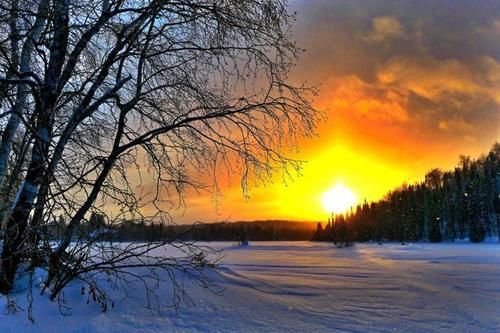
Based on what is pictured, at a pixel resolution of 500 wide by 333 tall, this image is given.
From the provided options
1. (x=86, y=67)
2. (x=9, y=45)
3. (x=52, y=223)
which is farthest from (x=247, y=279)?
(x=9, y=45)

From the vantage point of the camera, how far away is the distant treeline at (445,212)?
62031 mm

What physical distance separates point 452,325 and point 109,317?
139 inches

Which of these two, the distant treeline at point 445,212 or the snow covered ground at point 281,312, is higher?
the distant treeline at point 445,212

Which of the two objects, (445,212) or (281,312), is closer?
(281,312)

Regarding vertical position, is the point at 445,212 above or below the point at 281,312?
above

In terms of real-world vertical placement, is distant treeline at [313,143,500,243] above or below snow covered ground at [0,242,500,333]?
above

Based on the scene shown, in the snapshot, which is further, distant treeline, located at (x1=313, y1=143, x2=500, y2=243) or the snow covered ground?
distant treeline, located at (x1=313, y1=143, x2=500, y2=243)

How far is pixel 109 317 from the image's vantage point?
160 inches

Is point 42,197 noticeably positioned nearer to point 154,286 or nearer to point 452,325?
point 154,286

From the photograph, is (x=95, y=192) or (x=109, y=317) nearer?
(x=109, y=317)

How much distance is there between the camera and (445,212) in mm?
70375

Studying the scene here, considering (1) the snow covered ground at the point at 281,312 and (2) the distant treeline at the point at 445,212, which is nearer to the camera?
(1) the snow covered ground at the point at 281,312

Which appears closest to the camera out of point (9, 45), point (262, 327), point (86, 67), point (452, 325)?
point (262, 327)

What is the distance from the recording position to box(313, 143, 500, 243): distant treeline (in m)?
62.0
